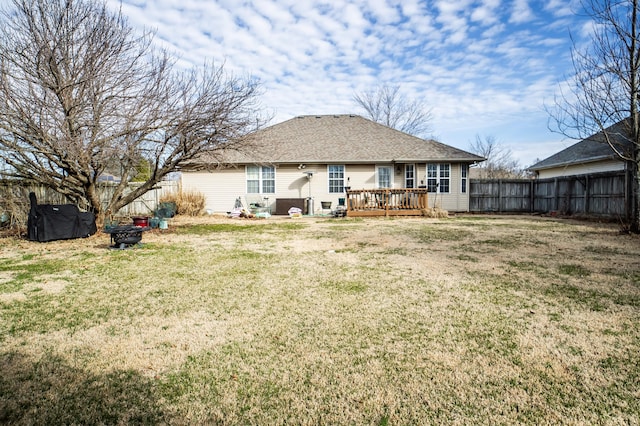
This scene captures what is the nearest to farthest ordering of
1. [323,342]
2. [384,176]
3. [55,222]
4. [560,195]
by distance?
[323,342] → [55,222] → [560,195] → [384,176]

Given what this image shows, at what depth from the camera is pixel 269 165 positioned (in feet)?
52.5

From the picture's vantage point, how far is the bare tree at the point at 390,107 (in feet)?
103

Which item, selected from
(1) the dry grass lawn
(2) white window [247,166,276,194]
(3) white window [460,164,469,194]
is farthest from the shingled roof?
(1) the dry grass lawn

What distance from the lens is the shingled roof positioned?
51.6 ft

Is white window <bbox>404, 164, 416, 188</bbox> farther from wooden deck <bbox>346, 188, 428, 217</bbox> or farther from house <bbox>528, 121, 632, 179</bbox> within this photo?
house <bbox>528, 121, 632, 179</bbox>

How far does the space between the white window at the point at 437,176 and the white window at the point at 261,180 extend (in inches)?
309

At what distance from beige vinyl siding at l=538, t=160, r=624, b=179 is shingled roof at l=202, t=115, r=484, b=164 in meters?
5.22

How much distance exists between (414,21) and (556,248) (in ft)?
28.4

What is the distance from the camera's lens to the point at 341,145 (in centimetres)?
1694

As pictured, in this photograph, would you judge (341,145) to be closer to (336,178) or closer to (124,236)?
(336,178)

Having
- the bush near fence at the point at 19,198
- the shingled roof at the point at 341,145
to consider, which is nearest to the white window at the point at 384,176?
the shingled roof at the point at 341,145

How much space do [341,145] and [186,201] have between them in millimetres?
8116

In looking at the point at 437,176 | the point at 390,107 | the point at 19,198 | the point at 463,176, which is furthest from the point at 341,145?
the point at 390,107

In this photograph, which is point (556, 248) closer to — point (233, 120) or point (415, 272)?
point (415, 272)
